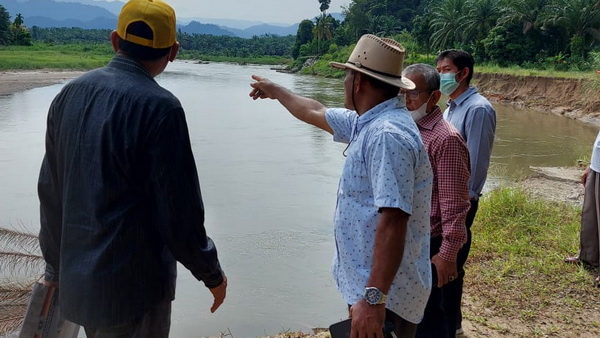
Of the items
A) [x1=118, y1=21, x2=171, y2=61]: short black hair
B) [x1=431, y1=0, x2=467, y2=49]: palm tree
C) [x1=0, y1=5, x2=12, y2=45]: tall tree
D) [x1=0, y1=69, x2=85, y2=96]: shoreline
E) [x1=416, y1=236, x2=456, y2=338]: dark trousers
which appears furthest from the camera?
[x1=0, y1=5, x2=12, y2=45]: tall tree

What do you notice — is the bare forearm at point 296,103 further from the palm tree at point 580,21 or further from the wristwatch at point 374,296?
the palm tree at point 580,21

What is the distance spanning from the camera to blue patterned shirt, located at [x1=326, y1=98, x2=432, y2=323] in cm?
170

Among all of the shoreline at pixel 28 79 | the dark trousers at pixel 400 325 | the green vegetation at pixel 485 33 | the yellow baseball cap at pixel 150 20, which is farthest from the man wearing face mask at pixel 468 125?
the shoreline at pixel 28 79

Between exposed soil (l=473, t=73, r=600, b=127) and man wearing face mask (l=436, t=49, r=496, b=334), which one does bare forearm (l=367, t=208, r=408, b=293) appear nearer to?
man wearing face mask (l=436, t=49, r=496, b=334)

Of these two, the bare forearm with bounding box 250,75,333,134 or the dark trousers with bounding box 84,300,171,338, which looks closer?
the dark trousers with bounding box 84,300,171,338

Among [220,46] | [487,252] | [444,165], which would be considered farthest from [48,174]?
[220,46]

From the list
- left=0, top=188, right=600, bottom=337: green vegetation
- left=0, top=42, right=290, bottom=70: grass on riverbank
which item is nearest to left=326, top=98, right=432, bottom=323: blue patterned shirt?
left=0, top=188, right=600, bottom=337: green vegetation

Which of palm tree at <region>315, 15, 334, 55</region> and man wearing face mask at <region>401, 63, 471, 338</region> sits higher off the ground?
palm tree at <region>315, 15, 334, 55</region>

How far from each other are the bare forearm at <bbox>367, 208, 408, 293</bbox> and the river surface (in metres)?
3.25

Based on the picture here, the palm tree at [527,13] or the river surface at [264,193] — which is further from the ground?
the palm tree at [527,13]

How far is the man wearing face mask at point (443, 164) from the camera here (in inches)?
99.1

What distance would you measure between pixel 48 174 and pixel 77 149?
0.93 ft

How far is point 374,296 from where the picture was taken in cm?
175

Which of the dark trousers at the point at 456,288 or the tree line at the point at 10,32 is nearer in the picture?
the dark trousers at the point at 456,288
